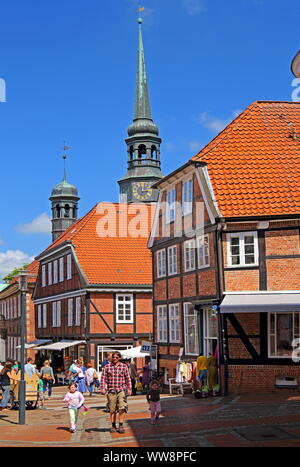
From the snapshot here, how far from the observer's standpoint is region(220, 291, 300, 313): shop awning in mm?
21094

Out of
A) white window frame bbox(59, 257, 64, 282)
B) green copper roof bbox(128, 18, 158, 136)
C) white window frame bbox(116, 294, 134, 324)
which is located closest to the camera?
white window frame bbox(116, 294, 134, 324)

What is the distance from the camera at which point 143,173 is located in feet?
220

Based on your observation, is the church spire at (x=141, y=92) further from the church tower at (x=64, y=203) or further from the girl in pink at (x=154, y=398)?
the girl in pink at (x=154, y=398)

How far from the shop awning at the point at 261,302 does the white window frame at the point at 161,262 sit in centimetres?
748

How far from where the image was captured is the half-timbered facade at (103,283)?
125 ft

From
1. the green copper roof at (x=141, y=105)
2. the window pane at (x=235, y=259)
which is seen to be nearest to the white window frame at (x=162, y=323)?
the window pane at (x=235, y=259)

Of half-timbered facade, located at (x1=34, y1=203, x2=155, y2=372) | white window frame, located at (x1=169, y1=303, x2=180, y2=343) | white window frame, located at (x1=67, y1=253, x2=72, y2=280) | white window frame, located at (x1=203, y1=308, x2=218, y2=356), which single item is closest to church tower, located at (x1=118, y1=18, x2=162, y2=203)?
half-timbered facade, located at (x1=34, y1=203, x2=155, y2=372)

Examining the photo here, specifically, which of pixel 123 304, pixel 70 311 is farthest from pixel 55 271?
pixel 123 304

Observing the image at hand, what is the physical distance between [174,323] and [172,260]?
257cm

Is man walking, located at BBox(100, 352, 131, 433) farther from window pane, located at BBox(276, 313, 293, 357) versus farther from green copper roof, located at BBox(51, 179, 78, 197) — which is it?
green copper roof, located at BBox(51, 179, 78, 197)

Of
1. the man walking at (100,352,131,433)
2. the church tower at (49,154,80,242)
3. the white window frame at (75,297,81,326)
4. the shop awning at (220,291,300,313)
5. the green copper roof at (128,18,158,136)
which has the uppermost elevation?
the green copper roof at (128,18,158,136)

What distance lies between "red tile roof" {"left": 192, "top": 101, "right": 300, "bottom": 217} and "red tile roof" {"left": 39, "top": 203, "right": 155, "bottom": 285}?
14.0 m
